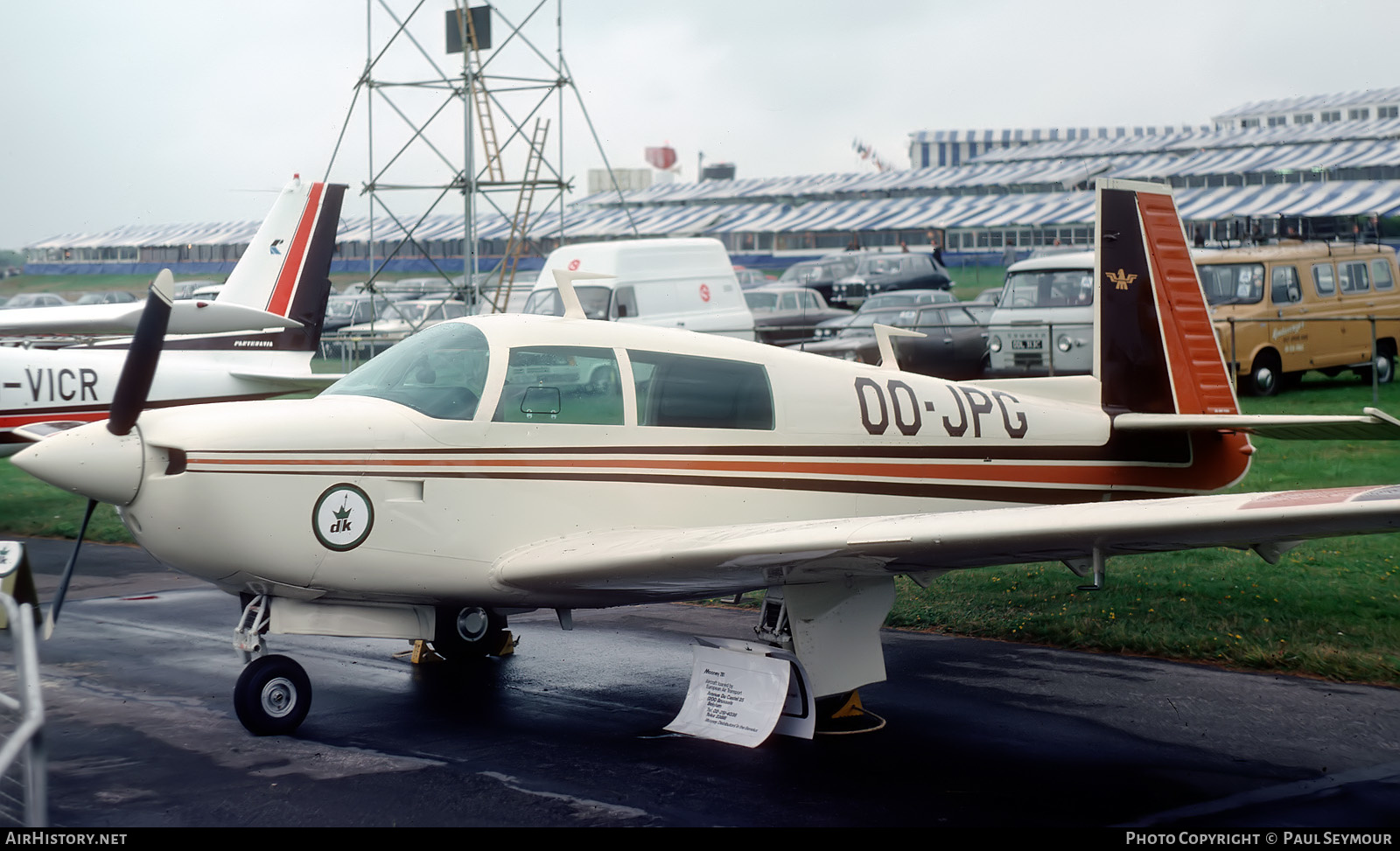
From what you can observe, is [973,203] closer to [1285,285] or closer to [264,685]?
[1285,285]

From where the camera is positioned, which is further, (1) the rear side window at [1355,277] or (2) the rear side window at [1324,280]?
(1) the rear side window at [1355,277]

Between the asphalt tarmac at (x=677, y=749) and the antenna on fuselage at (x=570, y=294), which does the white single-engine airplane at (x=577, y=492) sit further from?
the asphalt tarmac at (x=677, y=749)

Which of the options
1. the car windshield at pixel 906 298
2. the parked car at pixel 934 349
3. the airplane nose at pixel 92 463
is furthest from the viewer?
the car windshield at pixel 906 298

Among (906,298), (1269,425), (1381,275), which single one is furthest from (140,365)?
(906,298)

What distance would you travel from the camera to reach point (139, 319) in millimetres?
6738

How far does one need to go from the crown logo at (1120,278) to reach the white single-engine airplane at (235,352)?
8.96 m

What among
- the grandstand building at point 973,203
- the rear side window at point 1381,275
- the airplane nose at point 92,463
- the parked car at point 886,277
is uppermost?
the grandstand building at point 973,203

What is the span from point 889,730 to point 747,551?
1.61 metres

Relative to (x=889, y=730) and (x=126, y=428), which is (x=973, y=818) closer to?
(x=889, y=730)

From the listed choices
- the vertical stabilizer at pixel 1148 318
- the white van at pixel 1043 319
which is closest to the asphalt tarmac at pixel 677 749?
the vertical stabilizer at pixel 1148 318

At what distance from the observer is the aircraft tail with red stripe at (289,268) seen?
15547 mm

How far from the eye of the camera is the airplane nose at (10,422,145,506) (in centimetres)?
588

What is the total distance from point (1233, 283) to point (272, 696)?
1821 cm

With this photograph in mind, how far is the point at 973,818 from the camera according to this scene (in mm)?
5105
